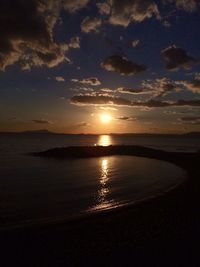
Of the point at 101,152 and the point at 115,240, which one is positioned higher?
the point at 101,152

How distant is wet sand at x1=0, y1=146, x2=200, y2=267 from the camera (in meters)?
12.2

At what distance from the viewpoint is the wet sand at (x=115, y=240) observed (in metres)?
12.2

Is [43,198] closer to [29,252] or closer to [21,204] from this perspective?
[21,204]

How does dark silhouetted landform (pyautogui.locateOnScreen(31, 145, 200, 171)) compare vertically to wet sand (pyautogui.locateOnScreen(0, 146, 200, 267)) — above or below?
above

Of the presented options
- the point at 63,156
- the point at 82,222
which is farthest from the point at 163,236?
the point at 63,156

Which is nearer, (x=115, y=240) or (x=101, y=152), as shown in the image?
(x=115, y=240)

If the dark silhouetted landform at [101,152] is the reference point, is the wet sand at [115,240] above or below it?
below

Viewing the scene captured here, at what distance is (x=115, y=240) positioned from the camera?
47.2 ft

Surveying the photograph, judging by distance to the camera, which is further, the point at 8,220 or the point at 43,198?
the point at 43,198

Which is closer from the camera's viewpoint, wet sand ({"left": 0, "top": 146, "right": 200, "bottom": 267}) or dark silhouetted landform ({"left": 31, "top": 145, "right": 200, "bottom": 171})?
wet sand ({"left": 0, "top": 146, "right": 200, "bottom": 267})

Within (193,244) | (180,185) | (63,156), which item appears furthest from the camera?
(63,156)

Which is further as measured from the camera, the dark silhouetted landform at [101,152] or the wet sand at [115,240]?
the dark silhouetted landform at [101,152]

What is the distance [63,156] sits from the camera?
243 ft

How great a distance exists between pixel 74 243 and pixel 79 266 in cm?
245
